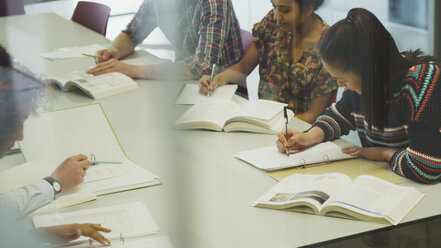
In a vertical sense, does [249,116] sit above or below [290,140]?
above

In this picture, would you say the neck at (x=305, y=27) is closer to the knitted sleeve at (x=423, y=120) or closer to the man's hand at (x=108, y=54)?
the knitted sleeve at (x=423, y=120)

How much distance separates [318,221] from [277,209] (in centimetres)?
8

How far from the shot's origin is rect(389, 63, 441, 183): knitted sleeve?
1.17 m

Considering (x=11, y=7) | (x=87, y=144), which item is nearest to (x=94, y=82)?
(x=87, y=144)

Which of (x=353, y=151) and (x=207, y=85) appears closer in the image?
(x=207, y=85)

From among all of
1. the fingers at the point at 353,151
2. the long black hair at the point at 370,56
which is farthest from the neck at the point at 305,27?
the fingers at the point at 353,151

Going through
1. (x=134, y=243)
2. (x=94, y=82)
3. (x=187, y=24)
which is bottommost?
(x=134, y=243)

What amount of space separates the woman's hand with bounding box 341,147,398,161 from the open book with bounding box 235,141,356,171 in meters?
0.02

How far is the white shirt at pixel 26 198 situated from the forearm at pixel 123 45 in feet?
0.53

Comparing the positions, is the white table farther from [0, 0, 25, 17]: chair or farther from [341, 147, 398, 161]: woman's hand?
[341, 147, 398, 161]: woman's hand

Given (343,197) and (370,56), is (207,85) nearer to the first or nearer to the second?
(343,197)

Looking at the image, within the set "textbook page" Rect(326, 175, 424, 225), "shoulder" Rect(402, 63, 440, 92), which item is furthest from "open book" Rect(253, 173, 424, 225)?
"shoulder" Rect(402, 63, 440, 92)

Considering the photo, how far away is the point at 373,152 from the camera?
4.01 feet

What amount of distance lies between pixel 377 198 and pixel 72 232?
0.65 meters
